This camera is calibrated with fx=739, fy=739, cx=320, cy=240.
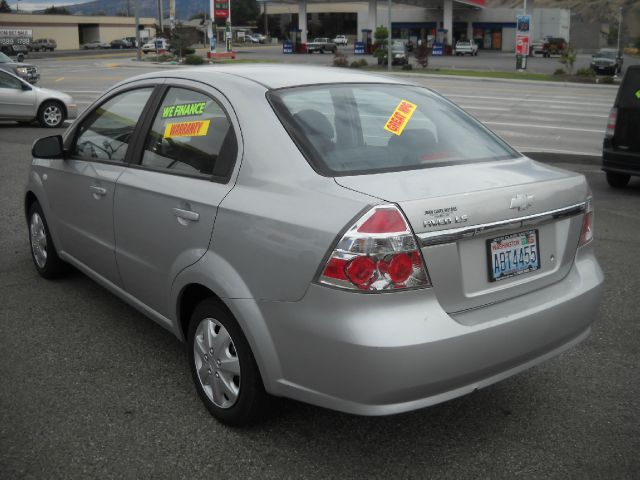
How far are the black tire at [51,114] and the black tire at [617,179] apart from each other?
1319cm

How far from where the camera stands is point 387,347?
281 centimetres

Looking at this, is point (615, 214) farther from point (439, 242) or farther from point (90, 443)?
point (90, 443)

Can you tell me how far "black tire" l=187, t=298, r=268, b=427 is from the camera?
3.29 meters

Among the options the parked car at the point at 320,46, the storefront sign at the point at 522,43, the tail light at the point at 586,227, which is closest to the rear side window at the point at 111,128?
the tail light at the point at 586,227

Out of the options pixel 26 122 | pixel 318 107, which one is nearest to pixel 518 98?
pixel 26 122

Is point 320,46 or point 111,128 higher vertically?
point 320,46

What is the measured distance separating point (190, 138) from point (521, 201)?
1701 mm

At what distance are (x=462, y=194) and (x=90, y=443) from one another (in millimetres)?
2028

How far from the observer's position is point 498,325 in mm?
3082

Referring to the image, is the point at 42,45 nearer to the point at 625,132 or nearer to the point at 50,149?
the point at 625,132

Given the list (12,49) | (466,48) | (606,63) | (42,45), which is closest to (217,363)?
(606,63)

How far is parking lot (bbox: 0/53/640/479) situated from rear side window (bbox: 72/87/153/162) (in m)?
1.14

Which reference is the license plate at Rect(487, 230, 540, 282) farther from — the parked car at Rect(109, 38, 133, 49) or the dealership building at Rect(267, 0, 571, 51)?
the parked car at Rect(109, 38, 133, 49)

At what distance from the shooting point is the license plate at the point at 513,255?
3131 millimetres
